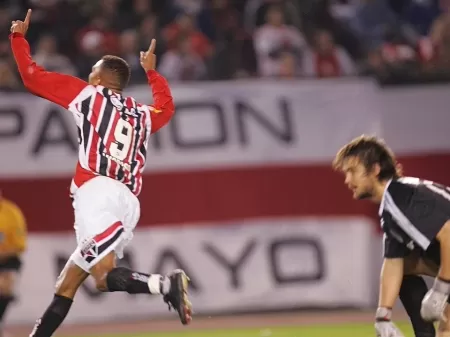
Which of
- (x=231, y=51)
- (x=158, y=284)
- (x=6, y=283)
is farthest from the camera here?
(x=231, y=51)

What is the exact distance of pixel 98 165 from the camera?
23.9 feet

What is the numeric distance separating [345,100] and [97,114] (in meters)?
4.98

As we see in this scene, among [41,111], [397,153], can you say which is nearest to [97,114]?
[41,111]

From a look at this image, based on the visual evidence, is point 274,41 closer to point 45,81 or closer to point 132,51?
point 132,51

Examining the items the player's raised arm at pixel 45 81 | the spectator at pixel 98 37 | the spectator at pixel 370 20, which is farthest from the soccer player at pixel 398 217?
the spectator at pixel 370 20

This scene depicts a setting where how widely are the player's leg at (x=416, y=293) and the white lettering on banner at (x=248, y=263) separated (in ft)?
16.4

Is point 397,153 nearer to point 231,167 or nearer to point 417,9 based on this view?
point 231,167

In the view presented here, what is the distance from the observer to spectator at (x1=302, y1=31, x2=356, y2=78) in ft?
42.3

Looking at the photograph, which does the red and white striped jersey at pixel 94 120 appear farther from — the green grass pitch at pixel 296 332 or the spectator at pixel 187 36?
the spectator at pixel 187 36

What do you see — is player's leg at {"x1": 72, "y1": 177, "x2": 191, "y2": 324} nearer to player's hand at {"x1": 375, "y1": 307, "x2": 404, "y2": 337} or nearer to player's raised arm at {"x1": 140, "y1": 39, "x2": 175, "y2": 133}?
player's raised arm at {"x1": 140, "y1": 39, "x2": 175, "y2": 133}

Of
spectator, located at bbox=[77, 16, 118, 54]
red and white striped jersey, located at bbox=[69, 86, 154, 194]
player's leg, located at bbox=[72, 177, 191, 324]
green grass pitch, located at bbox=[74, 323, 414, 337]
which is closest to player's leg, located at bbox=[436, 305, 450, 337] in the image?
player's leg, located at bbox=[72, 177, 191, 324]

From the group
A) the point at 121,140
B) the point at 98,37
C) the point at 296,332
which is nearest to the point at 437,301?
the point at 121,140

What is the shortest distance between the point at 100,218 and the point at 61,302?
2.15 ft

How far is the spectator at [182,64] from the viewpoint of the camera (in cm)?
1252
